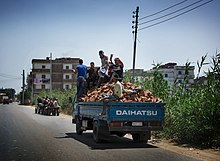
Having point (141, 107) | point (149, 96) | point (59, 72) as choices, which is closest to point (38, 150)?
point (141, 107)

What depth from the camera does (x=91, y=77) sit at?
15.8m

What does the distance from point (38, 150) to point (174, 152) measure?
409 cm

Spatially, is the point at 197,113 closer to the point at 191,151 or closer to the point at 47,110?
the point at 191,151

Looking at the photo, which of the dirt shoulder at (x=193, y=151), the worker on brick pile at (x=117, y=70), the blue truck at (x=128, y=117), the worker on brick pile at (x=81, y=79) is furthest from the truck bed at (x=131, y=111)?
the worker on brick pile at (x=81, y=79)

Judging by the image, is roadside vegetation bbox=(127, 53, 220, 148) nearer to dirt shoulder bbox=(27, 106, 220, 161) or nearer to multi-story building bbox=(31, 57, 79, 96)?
dirt shoulder bbox=(27, 106, 220, 161)

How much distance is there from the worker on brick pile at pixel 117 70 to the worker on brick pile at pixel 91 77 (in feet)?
4.32

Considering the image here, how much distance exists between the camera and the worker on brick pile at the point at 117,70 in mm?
14422

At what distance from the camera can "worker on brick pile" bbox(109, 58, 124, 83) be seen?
1442 centimetres

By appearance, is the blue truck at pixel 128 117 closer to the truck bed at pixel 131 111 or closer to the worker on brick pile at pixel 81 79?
the truck bed at pixel 131 111

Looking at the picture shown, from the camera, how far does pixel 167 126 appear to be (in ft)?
46.8

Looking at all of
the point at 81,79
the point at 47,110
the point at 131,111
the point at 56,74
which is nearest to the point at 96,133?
the point at 131,111

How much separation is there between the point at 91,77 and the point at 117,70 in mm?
1777

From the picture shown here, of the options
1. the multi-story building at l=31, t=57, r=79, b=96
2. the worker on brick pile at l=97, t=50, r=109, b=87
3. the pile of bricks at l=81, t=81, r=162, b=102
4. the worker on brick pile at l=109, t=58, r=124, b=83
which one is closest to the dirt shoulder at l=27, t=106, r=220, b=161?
the pile of bricks at l=81, t=81, r=162, b=102

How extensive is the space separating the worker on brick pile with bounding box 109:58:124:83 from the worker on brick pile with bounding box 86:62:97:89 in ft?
4.32
